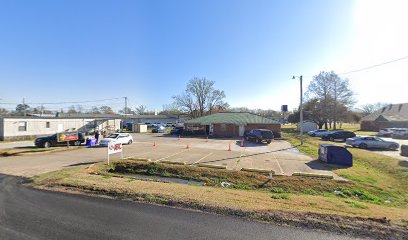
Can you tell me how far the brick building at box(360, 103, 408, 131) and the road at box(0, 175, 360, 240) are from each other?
203 ft

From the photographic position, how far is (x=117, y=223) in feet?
19.4

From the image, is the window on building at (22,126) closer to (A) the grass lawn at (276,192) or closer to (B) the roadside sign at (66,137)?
(B) the roadside sign at (66,137)

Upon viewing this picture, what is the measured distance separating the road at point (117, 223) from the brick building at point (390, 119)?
61811mm

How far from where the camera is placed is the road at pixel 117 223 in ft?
17.4

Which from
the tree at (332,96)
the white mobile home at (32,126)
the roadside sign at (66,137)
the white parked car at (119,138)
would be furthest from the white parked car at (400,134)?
the white mobile home at (32,126)

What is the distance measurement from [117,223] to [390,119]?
215ft

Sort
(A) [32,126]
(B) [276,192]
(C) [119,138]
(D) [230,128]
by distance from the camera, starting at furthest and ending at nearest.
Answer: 1. (D) [230,128]
2. (A) [32,126]
3. (C) [119,138]
4. (B) [276,192]

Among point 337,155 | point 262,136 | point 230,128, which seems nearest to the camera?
point 337,155

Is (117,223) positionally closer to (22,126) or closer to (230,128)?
(230,128)

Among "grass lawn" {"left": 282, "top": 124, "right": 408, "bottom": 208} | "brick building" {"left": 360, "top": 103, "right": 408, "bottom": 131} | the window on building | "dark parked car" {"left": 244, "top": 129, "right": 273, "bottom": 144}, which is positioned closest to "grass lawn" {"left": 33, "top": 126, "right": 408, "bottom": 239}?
"grass lawn" {"left": 282, "top": 124, "right": 408, "bottom": 208}

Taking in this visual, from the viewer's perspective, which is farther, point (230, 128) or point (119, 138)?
point (230, 128)

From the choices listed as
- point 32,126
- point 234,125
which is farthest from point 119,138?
point 234,125

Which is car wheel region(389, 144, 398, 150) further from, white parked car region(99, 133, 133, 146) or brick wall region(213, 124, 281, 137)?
white parked car region(99, 133, 133, 146)

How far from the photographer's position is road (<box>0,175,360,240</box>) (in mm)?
5316
